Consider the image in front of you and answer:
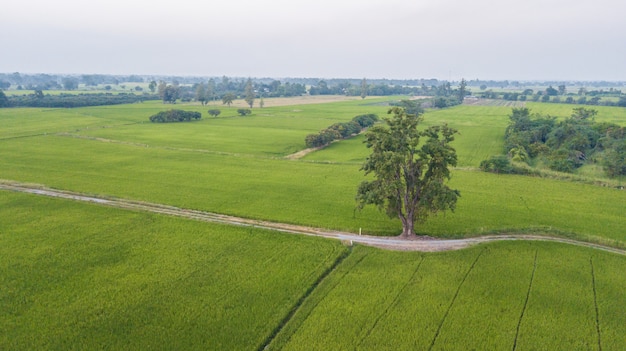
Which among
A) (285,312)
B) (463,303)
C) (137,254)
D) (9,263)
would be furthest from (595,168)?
(9,263)

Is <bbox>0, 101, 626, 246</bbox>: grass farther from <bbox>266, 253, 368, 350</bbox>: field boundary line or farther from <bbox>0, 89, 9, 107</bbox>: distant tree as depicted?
<bbox>0, 89, 9, 107</bbox>: distant tree

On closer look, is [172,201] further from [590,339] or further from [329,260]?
[590,339]

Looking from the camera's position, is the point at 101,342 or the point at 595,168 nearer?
the point at 101,342

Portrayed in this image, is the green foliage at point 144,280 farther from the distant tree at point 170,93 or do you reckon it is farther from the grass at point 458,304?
the distant tree at point 170,93

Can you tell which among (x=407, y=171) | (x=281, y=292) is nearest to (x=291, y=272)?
(x=281, y=292)

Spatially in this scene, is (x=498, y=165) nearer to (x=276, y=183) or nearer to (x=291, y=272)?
(x=276, y=183)

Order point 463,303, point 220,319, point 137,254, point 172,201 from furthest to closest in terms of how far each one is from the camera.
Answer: point 172,201
point 137,254
point 463,303
point 220,319

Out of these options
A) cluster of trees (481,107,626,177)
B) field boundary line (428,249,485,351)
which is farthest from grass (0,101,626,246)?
field boundary line (428,249,485,351)

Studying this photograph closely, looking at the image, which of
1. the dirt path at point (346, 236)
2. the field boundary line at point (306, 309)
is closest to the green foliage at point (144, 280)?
the field boundary line at point (306, 309)
